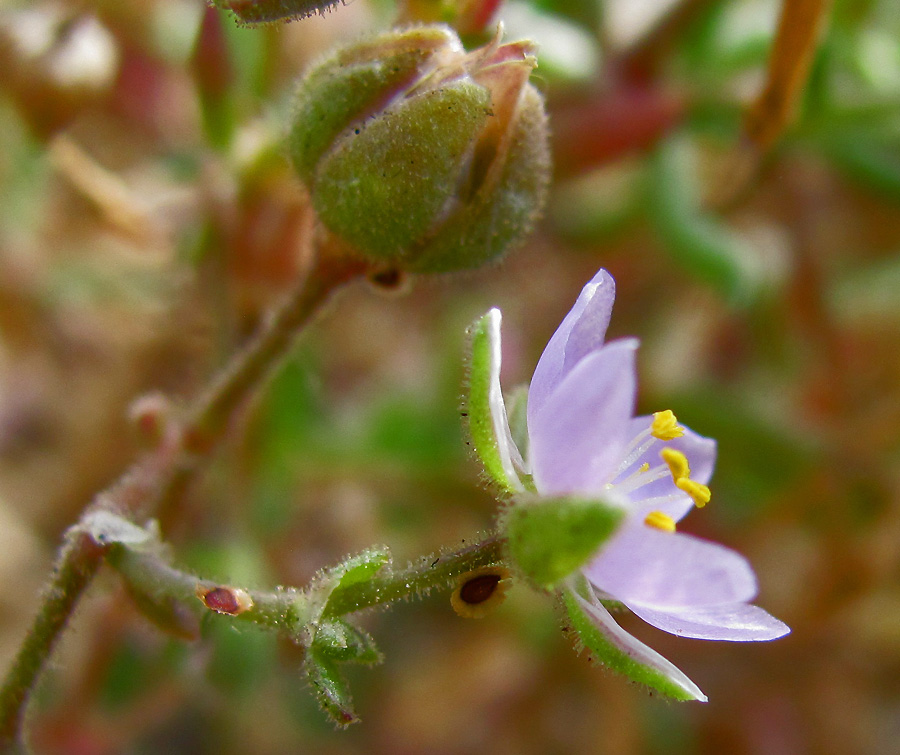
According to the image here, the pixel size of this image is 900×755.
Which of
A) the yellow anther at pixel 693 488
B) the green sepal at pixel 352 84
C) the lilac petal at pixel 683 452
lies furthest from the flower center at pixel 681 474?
the green sepal at pixel 352 84

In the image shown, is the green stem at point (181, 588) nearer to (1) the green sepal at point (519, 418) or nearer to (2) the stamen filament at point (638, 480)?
(1) the green sepal at point (519, 418)

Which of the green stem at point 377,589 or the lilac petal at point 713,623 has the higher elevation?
the green stem at point 377,589

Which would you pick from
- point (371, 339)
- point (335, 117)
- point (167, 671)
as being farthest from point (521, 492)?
point (371, 339)

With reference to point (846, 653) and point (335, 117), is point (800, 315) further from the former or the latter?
point (335, 117)

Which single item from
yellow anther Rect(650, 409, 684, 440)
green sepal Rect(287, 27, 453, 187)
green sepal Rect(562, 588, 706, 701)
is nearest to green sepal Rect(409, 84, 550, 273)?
green sepal Rect(287, 27, 453, 187)

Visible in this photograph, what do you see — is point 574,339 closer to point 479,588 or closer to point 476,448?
point 476,448

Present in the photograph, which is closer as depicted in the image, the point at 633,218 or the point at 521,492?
the point at 521,492

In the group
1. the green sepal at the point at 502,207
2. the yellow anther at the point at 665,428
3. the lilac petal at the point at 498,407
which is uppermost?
the green sepal at the point at 502,207
